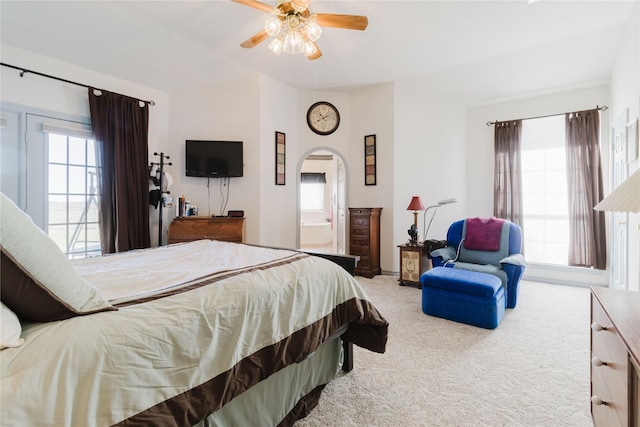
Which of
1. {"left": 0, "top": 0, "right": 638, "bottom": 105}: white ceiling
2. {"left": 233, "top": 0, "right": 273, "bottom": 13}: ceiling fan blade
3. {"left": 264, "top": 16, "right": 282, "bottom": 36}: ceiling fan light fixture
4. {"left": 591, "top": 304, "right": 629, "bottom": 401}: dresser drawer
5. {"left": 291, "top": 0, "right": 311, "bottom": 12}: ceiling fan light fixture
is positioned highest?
{"left": 0, "top": 0, "right": 638, "bottom": 105}: white ceiling

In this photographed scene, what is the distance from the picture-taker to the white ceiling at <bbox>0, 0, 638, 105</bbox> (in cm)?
279

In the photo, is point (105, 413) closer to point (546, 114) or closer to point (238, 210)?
point (238, 210)

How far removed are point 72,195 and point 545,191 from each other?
6.61m

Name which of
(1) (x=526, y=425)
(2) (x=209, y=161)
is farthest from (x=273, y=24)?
(1) (x=526, y=425)

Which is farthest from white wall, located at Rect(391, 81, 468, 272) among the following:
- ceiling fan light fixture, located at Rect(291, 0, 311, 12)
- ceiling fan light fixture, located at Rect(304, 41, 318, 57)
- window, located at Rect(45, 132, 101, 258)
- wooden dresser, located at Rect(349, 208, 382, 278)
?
window, located at Rect(45, 132, 101, 258)

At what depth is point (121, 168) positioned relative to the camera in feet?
11.7

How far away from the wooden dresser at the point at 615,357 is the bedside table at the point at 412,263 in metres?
2.66

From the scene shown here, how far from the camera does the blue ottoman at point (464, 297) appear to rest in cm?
269

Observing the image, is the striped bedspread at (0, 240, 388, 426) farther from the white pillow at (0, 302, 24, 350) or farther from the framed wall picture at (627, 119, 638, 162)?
the framed wall picture at (627, 119, 638, 162)

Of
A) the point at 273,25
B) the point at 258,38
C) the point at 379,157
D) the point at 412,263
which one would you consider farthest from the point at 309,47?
the point at 412,263

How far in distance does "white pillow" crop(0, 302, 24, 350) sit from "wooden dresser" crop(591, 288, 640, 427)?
159cm

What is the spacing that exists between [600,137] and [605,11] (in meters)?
2.04

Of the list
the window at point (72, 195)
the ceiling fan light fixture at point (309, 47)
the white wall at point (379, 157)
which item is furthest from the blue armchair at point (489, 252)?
the window at point (72, 195)

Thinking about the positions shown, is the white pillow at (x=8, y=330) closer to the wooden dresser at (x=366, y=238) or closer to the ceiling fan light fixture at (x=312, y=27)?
the ceiling fan light fixture at (x=312, y=27)
